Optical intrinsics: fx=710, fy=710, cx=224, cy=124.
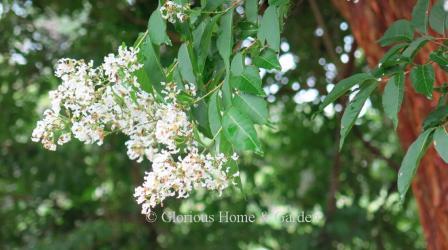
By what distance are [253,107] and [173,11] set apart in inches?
6.7

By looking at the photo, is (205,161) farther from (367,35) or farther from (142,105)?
(367,35)

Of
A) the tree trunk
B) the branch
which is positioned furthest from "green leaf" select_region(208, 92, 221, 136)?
the branch

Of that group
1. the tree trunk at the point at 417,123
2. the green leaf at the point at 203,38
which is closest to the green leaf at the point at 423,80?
the green leaf at the point at 203,38

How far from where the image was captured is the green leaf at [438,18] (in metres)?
1.08

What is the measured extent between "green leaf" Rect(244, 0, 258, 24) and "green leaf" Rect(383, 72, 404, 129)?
20 cm

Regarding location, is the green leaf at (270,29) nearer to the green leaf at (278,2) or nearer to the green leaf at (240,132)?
the green leaf at (278,2)

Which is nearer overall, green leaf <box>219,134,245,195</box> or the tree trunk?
green leaf <box>219,134,245,195</box>

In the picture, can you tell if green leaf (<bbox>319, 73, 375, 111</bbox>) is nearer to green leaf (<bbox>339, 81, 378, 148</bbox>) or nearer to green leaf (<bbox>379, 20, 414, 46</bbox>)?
green leaf (<bbox>339, 81, 378, 148</bbox>)

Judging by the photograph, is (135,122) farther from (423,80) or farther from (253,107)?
(423,80)

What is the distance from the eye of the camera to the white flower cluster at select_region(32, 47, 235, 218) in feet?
2.72

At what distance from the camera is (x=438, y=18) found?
1.10 m

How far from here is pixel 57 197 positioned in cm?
307

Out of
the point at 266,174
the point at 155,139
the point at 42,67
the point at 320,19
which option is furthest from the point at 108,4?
the point at 155,139

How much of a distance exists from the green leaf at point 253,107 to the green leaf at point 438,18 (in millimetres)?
387
